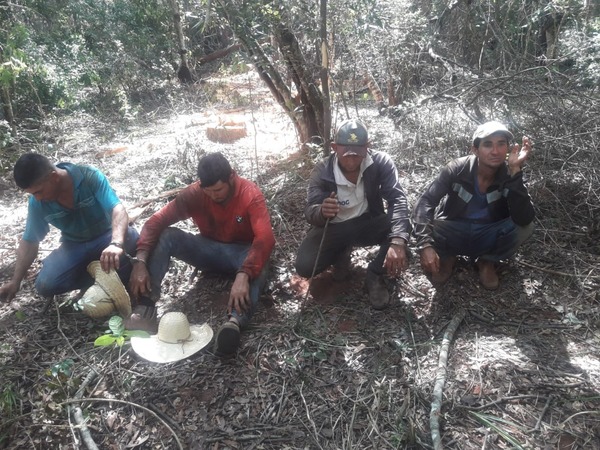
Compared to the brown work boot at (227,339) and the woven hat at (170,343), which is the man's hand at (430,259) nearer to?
the brown work boot at (227,339)

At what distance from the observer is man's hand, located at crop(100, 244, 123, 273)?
2900 millimetres

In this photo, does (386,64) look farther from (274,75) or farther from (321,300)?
(321,300)

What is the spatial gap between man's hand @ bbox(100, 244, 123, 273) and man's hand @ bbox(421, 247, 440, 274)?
2092mm

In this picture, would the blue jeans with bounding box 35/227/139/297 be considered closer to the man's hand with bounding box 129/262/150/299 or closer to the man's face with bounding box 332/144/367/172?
the man's hand with bounding box 129/262/150/299

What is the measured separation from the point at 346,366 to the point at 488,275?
4.42 ft

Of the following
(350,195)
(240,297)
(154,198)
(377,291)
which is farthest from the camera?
(154,198)

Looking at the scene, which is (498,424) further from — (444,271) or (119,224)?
(119,224)

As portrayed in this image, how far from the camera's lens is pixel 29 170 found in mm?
2809

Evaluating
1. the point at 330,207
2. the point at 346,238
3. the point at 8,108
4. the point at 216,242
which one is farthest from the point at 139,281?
the point at 8,108

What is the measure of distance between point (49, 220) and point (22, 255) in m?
0.30

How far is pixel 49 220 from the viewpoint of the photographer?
3137 mm

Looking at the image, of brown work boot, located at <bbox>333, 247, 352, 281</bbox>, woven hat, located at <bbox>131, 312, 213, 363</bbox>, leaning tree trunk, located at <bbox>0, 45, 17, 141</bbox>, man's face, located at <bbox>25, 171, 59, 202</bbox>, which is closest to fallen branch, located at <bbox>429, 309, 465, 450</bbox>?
brown work boot, located at <bbox>333, 247, 352, 281</bbox>

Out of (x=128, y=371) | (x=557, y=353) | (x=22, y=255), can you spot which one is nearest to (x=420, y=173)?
(x=557, y=353)

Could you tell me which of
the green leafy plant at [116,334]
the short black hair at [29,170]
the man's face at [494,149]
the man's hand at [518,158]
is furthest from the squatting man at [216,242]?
the man's hand at [518,158]
